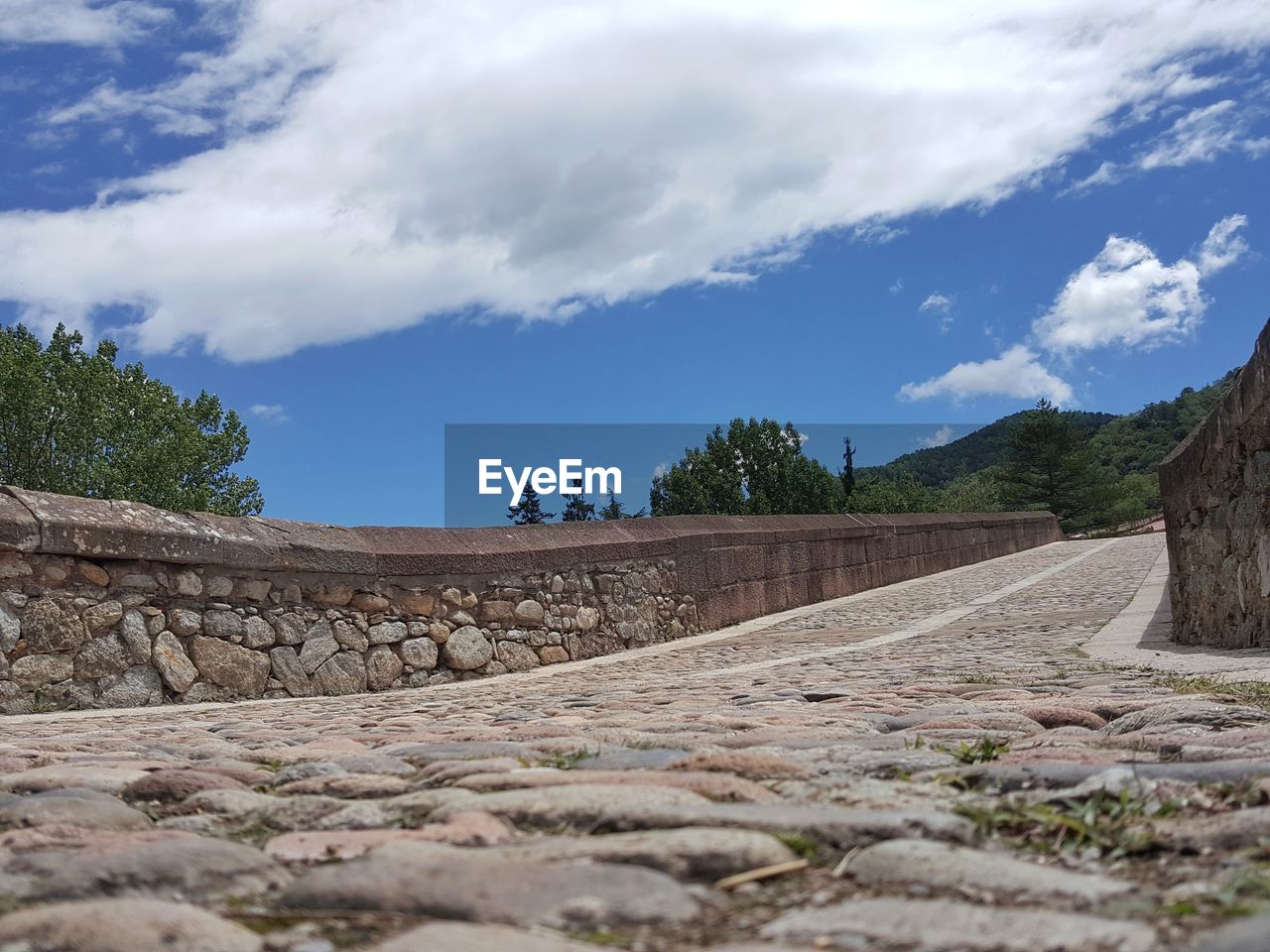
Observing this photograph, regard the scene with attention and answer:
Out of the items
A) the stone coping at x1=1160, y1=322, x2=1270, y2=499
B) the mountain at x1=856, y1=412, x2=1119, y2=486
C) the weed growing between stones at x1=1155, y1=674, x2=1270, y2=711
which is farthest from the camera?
the mountain at x1=856, y1=412, x2=1119, y2=486

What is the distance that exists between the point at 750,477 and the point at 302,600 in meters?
40.0

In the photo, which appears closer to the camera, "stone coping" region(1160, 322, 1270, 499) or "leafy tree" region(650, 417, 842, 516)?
"stone coping" region(1160, 322, 1270, 499)

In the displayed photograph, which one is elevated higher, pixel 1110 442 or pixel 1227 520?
pixel 1110 442

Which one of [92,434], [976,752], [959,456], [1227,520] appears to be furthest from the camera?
[959,456]

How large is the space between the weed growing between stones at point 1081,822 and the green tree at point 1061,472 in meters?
50.2

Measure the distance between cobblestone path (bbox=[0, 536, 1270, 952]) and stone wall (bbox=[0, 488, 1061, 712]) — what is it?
229cm

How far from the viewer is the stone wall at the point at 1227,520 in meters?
5.49

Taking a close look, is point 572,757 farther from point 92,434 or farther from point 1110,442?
point 1110,442

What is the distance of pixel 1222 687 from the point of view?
13.5ft

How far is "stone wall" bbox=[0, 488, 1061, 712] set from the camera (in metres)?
6.02

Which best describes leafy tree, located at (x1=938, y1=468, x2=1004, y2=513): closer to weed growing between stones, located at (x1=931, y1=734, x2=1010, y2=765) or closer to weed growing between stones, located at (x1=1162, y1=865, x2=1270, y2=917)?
weed growing between stones, located at (x1=931, y1=734, x2=1010, y2=765)

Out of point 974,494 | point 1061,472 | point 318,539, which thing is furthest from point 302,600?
point 974,494

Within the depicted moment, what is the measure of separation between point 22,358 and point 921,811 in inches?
1205

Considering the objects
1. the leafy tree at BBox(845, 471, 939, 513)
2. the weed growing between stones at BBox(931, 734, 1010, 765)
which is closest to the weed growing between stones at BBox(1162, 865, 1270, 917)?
the weed growing between stones at BBox(931, 734, 1010, 765)
